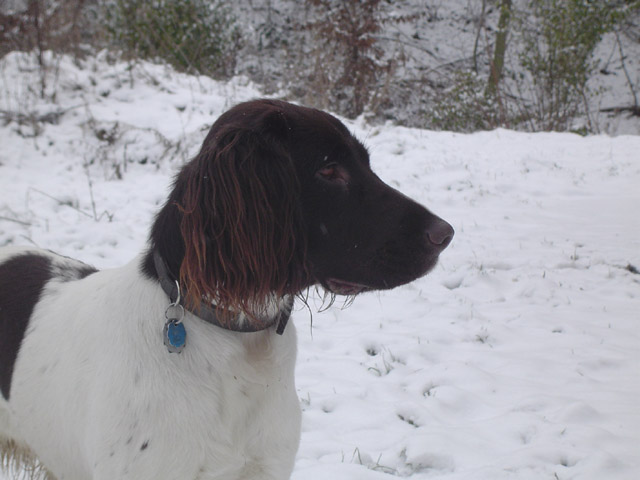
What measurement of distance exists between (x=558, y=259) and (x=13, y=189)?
16.0ft

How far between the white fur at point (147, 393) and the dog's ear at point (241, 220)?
0.50 ft

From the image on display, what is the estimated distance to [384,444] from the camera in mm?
2652

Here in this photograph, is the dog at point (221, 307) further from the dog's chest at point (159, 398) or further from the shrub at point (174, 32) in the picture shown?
the shrub at point (174, 32)

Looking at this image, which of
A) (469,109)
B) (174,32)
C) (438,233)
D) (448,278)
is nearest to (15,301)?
(438,233)

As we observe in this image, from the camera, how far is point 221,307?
1.67 m

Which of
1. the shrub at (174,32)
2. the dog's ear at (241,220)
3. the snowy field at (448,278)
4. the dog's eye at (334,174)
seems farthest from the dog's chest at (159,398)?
the shrub at (174,32)

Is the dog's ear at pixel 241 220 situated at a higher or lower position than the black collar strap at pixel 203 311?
higher

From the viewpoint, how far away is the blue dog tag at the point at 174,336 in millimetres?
1624

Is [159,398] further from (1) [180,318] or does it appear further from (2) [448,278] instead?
(2) [448,278]

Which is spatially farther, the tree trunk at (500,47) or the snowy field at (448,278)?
the tree trunk at (500,47)

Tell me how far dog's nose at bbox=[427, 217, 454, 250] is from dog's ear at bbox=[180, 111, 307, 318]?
0.41 m

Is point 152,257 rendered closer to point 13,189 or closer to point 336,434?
point 336,434

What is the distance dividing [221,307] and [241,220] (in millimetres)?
257

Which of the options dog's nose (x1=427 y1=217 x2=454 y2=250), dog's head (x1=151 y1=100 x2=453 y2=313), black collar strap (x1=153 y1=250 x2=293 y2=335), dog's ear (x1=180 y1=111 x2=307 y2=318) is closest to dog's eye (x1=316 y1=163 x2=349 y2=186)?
dog's head (x1=151 y1=100 x2=453 y2=313)
